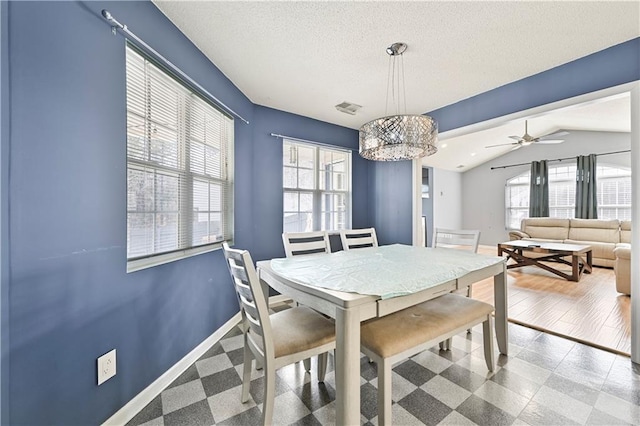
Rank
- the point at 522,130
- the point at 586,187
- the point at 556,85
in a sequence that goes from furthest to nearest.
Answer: the point at 522,130 < the point at 586,187 < the point at 556,85

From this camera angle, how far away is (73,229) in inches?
44.8

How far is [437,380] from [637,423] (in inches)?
36.8

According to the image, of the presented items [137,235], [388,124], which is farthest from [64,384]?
[388,124]

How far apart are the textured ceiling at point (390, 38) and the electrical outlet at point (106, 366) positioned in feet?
6.74

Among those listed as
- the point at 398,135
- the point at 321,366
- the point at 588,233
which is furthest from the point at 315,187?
the point at 588,233

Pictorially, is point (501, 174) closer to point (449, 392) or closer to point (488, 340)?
point (488, 340)

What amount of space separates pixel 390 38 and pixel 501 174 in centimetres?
703

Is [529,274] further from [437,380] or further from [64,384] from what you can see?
[64,384]

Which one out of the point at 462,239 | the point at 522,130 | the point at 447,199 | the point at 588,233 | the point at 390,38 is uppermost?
the point at 522,130

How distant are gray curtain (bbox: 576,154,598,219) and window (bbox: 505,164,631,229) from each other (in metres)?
0.19

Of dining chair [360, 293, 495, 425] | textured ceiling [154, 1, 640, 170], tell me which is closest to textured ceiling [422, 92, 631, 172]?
textured ceiling [154, 1, 640, 170]

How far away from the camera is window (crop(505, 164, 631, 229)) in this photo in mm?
5410

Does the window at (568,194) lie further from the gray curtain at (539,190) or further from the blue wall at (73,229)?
the blue wall at (73,229)

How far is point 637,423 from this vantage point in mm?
1319
